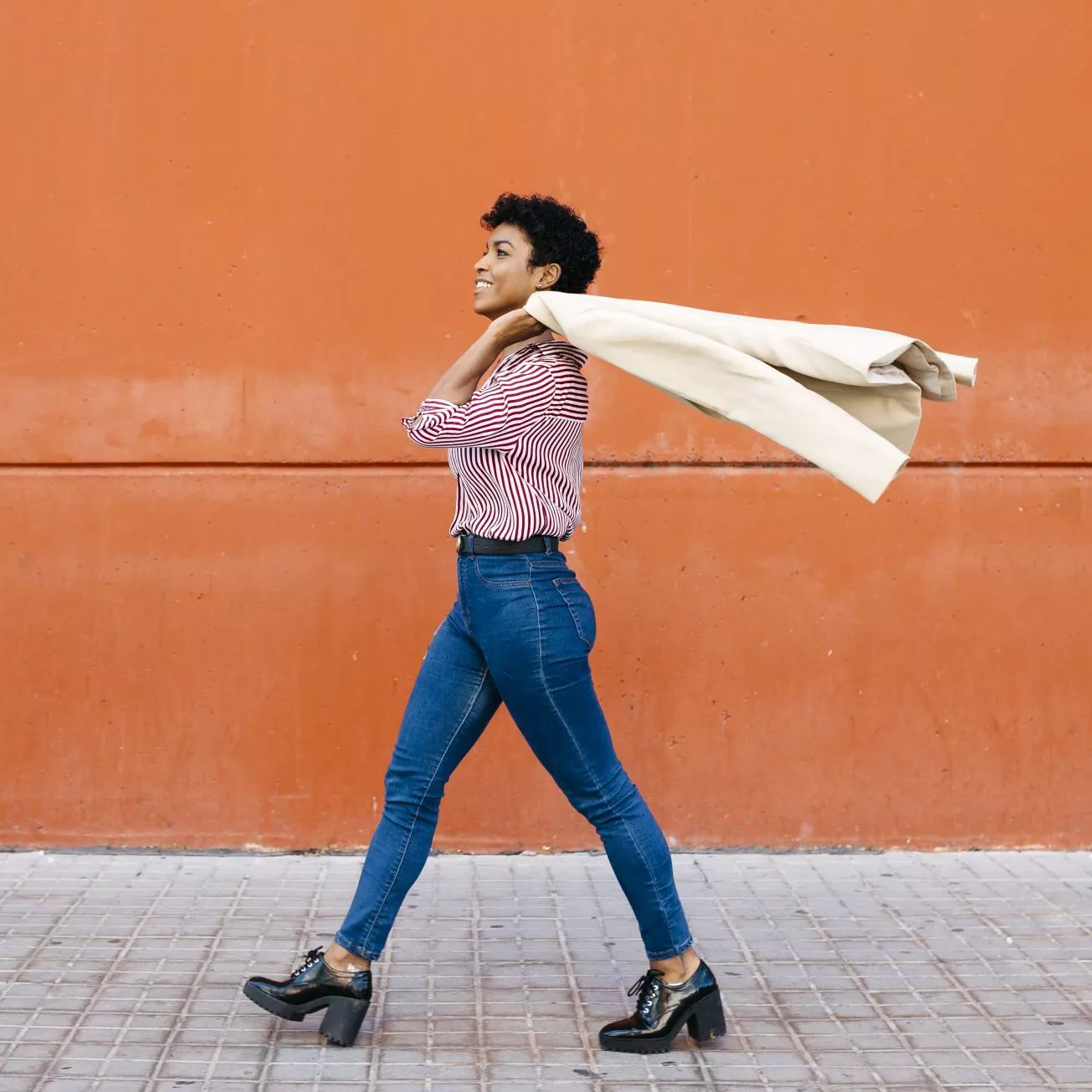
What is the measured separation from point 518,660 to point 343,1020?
95cm

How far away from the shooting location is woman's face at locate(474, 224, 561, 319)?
12.2 feet

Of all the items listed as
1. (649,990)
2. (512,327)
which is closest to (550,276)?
(512,327)

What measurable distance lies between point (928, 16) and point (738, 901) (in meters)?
2.99

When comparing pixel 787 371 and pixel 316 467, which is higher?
pixel 787 371

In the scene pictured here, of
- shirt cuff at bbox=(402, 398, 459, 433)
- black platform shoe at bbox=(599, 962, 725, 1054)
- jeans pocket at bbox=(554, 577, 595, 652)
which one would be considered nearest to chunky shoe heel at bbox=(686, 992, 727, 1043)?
black platform shoe at bbox=(599, 962, 725, 1054)

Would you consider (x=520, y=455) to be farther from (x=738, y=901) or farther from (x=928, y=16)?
(x=928, y=16)

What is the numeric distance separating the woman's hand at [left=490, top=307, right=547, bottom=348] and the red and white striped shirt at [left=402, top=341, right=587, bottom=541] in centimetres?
4

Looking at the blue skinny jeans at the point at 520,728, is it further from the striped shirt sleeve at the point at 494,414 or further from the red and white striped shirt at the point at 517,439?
the striped shirt sleeve at the point at 494,414

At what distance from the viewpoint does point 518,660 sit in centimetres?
354

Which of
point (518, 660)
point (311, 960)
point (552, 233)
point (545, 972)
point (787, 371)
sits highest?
point (552, 233)

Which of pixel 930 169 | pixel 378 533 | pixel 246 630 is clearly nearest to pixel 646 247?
pixel 930 169

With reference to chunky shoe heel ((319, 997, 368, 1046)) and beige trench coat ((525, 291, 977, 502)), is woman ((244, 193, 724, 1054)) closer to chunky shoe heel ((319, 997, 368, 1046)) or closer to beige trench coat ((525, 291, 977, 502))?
chunky shoe heel ((319, 997, 368, 1046))

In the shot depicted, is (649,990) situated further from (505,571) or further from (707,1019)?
(505,571)

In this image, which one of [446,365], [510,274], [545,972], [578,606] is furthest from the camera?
[446,365]
